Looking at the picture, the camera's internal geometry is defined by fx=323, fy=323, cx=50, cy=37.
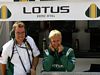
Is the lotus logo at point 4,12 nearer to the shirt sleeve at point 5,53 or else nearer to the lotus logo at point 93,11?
the shirt sleeve at point 5,53

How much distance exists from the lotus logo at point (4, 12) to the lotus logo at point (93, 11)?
88 cm

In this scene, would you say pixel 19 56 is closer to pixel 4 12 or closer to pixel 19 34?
pixel 19 34

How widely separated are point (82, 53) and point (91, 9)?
24.5 ft

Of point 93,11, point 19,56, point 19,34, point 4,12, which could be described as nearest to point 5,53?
point 19,56

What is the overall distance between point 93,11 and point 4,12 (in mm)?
990

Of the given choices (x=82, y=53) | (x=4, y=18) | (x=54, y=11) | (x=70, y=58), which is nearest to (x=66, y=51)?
(x=70, y=58)

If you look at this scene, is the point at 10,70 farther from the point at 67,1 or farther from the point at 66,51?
the point at 67,1

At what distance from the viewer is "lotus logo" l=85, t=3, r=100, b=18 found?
3.54 metres

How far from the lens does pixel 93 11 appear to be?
3.55 meters

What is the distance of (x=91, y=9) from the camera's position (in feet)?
11.6

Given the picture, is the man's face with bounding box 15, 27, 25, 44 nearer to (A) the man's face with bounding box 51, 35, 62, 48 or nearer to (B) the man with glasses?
(B) the man with glasses

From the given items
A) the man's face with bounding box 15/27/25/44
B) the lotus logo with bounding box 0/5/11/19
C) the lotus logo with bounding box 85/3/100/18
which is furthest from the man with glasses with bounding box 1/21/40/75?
the lotus logo with bounding box 85/3/100/18

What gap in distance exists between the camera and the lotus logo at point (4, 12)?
360 cm

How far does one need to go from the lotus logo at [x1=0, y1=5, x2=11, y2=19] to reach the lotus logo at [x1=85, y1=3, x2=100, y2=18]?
0.88m
